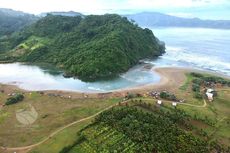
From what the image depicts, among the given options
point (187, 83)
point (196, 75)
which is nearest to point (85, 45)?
point (196, 75)

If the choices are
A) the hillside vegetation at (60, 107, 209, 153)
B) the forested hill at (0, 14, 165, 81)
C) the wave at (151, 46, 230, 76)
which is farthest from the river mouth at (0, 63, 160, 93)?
the hillside vegetation at (60, 107, 209, 153)

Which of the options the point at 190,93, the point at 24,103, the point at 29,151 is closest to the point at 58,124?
the point at 29,151

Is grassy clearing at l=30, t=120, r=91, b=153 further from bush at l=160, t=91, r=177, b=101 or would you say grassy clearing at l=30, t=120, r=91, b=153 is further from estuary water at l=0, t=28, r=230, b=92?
estuary water at l=0, t=28, r=230, b=92

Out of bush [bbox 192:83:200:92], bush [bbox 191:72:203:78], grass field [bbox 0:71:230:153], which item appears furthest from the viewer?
bush [bbox 191:72:203:78]

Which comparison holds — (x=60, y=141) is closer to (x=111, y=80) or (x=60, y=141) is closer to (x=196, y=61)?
(x=111, y=80)

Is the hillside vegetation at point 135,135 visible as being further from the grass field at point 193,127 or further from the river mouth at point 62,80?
the river mouth at point 62,80

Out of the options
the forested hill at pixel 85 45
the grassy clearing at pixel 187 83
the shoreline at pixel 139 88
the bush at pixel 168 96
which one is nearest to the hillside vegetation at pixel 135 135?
the bush at pixel 168 96
